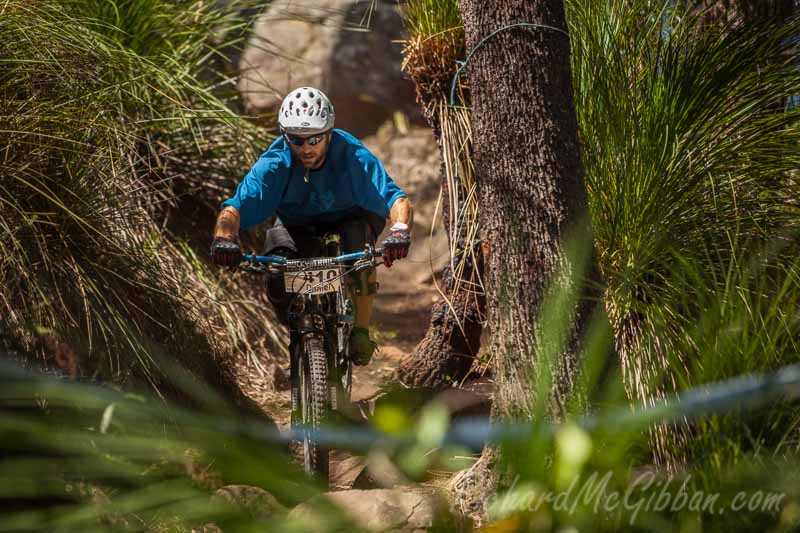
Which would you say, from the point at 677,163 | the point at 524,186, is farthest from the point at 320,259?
the point at 677,163

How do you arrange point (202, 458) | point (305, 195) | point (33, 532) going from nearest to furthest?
point (33, 532), point (202, 458), point (305, 195)

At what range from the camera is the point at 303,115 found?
382cm

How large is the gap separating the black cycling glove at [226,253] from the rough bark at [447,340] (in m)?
1.56

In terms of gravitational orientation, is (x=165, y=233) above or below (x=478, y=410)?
above

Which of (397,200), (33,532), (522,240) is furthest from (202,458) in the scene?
(397,200)

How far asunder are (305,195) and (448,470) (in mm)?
1425

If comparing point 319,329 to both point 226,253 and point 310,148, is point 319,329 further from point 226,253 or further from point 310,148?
point 310,148

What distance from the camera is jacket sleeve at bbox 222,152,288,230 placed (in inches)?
153

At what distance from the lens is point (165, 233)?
5.25 meters

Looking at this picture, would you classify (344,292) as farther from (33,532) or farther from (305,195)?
(33,532)

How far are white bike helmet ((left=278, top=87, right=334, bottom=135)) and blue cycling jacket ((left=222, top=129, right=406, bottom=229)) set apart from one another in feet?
0.70

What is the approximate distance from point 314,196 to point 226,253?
0.73m

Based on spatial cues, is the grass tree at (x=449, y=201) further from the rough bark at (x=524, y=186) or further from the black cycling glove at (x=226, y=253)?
the rough bark at (x=524, y=186)

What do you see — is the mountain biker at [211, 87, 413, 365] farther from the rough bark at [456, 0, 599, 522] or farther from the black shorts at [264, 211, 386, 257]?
the rough bark at [456, 0, 599, 522]
